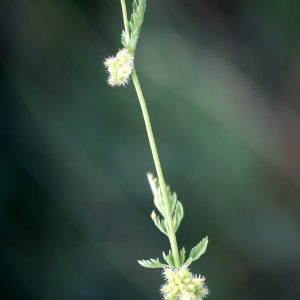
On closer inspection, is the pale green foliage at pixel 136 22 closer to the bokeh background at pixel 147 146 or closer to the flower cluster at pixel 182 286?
the flower cluster at pixel 182 286

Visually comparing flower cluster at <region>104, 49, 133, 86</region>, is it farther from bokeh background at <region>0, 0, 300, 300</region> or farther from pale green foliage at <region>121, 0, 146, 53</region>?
bokeh background at <region>0, 0, 300, 300</region>

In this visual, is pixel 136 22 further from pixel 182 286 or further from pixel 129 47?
pixel 182 286

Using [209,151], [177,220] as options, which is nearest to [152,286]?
[209,151]

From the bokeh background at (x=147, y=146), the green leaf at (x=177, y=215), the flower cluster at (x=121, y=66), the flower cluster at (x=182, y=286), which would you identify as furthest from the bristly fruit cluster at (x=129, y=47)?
the bokeh background at (x=147, y=146)

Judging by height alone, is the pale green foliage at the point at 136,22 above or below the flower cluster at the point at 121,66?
above

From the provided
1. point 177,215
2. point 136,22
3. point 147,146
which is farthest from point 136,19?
point 147,146

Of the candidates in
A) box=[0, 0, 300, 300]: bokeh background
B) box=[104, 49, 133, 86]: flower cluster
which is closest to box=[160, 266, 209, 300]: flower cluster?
box=[104, 49, 133, 86]: flower cluster

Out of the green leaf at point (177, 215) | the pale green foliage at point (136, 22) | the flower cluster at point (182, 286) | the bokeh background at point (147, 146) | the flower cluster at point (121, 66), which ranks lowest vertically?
the flower cluster at point (182, 286)
